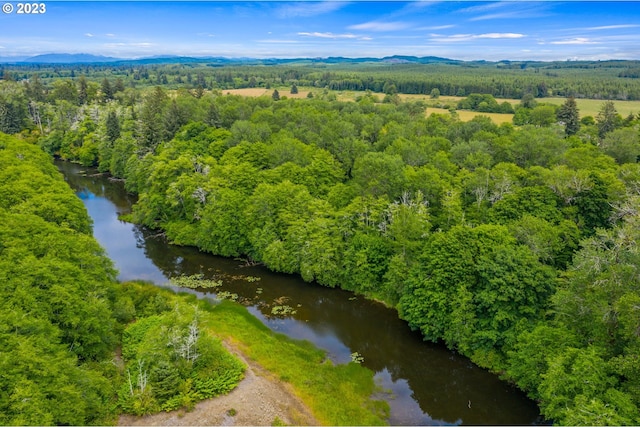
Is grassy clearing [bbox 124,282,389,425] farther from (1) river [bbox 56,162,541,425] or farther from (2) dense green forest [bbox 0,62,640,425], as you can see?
(2) dense green forest [bbox 0,62,640,425]

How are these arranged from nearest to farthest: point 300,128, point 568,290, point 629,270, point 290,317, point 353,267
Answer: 1. point 629,270
2. point 568,290
3. point 290,317
4. point 353,267
5. point 300,128

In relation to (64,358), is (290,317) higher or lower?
lower

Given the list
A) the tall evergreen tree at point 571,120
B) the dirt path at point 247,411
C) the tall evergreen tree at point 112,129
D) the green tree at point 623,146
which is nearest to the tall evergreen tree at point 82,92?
the tall evergreen tree at point 112,129

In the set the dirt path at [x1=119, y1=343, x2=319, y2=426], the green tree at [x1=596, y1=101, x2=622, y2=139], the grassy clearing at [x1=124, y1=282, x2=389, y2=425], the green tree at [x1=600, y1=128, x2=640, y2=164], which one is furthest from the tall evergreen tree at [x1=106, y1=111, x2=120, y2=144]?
the green tree at [x1=596, y1=101, x2=622, y2=139]

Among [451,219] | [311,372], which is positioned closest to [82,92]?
[451,219]

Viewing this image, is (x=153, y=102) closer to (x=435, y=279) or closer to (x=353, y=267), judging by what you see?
(x=353, y=267)

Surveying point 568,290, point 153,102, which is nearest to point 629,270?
point 568,290

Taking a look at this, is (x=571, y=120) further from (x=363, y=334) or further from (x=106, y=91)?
(x=106, y=91)
